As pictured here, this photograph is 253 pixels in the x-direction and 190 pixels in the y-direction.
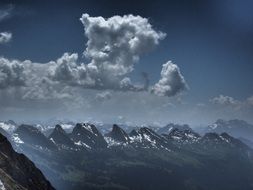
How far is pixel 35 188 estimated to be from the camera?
655ft

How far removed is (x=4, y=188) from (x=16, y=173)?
1220 inches

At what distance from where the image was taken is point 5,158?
19912 cm

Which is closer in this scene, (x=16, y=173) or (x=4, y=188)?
(x=4, y=188)

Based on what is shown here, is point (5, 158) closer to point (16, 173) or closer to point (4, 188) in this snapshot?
point (16, 173)

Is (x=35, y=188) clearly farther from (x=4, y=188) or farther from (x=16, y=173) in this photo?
(x=4, y=188)

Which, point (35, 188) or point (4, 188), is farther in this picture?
point (35, 188)

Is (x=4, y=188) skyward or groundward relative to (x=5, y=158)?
groundward

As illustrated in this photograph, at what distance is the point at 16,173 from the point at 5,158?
10409 millimetres

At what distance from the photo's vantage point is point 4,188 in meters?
167

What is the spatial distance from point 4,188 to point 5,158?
34.9 m

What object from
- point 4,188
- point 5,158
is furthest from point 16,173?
point 4,188

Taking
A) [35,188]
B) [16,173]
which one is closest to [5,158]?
[16,173]

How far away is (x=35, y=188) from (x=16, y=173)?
13387 millimetres
